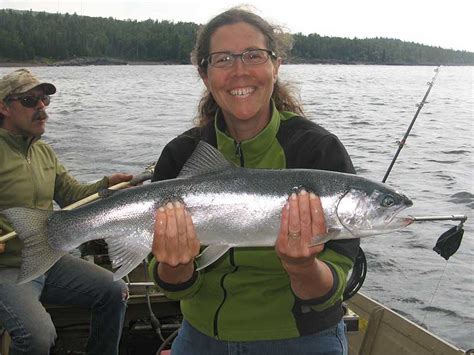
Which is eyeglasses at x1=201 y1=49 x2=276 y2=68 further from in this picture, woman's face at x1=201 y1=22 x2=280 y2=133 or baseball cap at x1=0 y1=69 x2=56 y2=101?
baseball cap at x1=0 y1=69 x2=56 y2=101

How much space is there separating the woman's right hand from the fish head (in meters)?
0.89

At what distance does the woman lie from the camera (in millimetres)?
3186

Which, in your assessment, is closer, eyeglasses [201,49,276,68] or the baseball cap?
eyeglasses [201,49,276,68]

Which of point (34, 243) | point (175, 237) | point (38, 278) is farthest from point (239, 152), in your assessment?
point (38, 278)

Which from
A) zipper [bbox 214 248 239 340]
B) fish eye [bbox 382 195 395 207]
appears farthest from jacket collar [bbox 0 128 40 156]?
fish eye [bbox 382 195 395 207]

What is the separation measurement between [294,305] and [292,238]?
48cm

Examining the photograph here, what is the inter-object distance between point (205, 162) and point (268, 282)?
0.82 metres

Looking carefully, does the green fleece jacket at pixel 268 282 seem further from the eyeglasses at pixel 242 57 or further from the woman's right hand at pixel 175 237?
the eyeglasses at pixel 242 57

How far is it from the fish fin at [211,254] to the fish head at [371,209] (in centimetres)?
71

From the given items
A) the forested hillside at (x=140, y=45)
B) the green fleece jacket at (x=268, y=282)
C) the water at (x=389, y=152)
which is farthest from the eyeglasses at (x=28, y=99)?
the forested hillside at (x=140, y=45)

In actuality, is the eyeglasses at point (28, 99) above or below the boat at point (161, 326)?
above

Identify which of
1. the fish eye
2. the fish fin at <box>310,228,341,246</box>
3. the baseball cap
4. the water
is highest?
the baseball cap

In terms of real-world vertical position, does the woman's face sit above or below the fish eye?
above

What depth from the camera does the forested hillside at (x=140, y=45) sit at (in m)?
131
